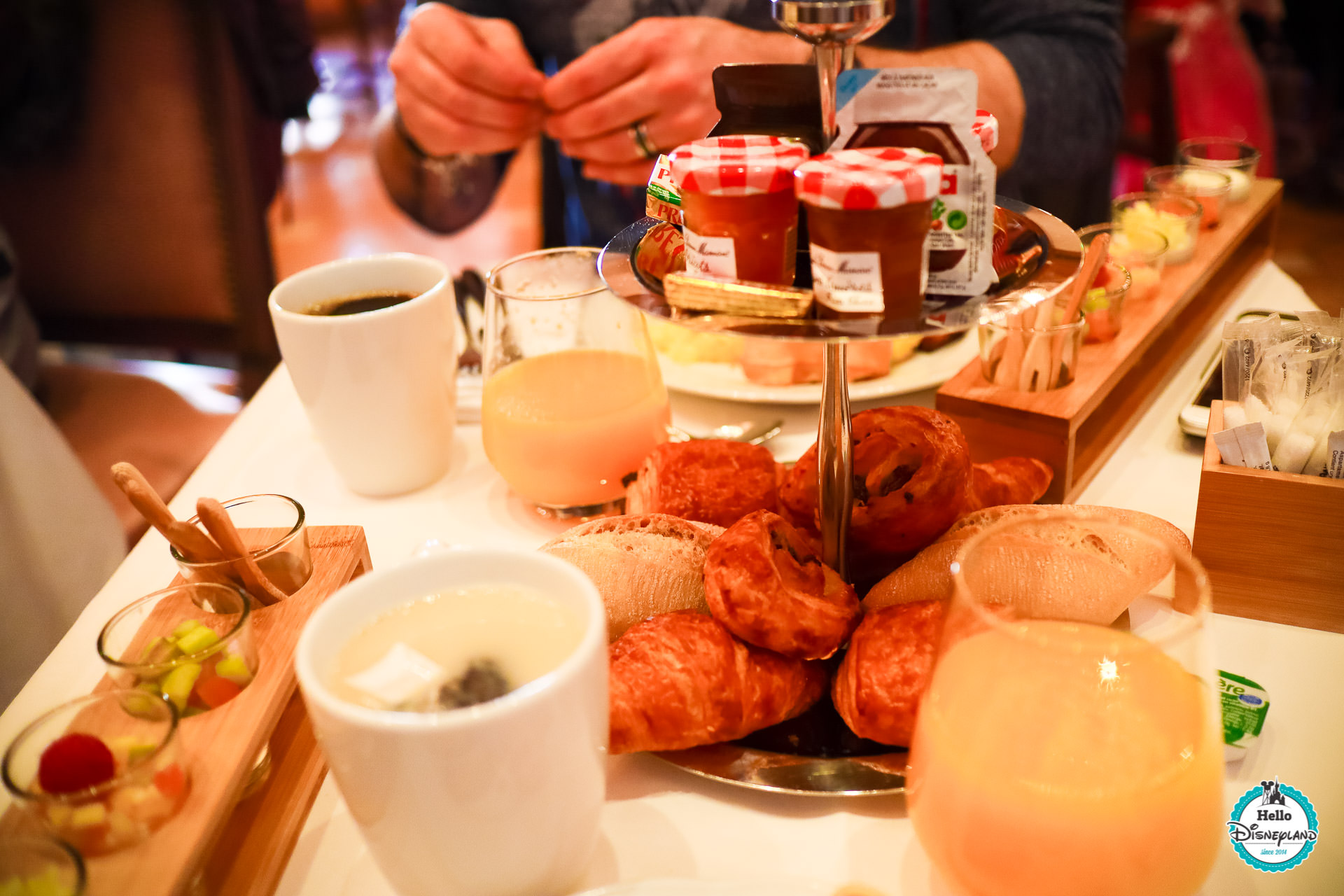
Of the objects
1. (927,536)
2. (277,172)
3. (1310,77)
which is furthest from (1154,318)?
(1310,77)

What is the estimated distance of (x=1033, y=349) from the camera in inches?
36.6

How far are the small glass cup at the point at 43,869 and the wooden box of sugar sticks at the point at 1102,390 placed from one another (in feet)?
2.53

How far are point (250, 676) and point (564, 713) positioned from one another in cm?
28

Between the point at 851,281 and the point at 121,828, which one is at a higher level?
the point at 851,281

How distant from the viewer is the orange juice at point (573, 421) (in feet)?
3.08

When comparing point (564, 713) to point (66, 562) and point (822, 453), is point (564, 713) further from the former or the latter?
point (66, 562)

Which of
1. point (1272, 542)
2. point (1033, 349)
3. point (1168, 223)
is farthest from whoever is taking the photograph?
point (1168, 223)

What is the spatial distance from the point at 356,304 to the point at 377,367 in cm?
9

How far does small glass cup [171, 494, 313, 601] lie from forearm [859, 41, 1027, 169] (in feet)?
3.70

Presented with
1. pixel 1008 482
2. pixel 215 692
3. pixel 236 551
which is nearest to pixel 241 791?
pixel 215 692

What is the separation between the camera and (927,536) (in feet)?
2.45

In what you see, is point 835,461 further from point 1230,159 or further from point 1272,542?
point 1230,159

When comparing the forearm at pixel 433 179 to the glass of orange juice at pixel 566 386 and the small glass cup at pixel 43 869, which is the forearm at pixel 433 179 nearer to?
the glass of orange juice at pixel 566 386

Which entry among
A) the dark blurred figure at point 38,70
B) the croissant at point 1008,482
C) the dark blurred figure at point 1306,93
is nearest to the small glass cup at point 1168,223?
the croissant at point 1008,482
